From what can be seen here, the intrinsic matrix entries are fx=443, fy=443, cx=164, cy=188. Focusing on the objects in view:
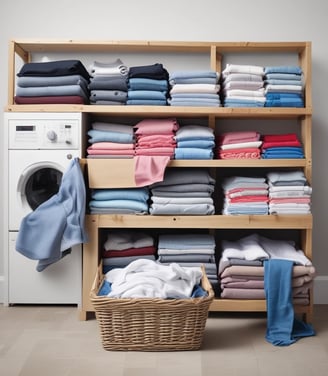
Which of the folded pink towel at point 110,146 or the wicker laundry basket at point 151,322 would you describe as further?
the folded pink towel at point 110,146

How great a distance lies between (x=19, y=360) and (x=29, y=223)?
82cm

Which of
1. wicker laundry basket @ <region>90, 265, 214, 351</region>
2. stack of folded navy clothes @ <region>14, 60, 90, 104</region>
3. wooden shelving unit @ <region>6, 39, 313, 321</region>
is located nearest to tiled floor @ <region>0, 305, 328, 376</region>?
wicker laundry basket @ <region>90, 265, 214, 351</region>

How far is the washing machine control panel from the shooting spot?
8.79 ft

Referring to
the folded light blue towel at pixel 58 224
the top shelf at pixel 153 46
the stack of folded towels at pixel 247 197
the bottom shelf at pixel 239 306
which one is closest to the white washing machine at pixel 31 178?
the folded light blue towel at pixel 58 224

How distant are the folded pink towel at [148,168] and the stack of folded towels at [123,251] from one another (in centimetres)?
39

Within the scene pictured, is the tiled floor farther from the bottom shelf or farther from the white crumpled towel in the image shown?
the white crumpled towel

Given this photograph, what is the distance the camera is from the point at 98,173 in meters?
2.63

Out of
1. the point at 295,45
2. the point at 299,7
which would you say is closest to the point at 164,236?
the point at 295,45

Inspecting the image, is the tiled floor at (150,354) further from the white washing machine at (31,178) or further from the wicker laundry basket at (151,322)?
the white washing machine at (31,178)

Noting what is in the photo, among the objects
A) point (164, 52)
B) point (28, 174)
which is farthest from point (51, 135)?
point (164, 52)

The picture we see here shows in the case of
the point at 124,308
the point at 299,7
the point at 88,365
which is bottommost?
the point at 88,365

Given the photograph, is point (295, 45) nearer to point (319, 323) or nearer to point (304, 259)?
point (304, 259)

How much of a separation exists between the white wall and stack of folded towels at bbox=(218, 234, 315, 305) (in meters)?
0.57

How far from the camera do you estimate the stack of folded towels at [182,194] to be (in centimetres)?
264
